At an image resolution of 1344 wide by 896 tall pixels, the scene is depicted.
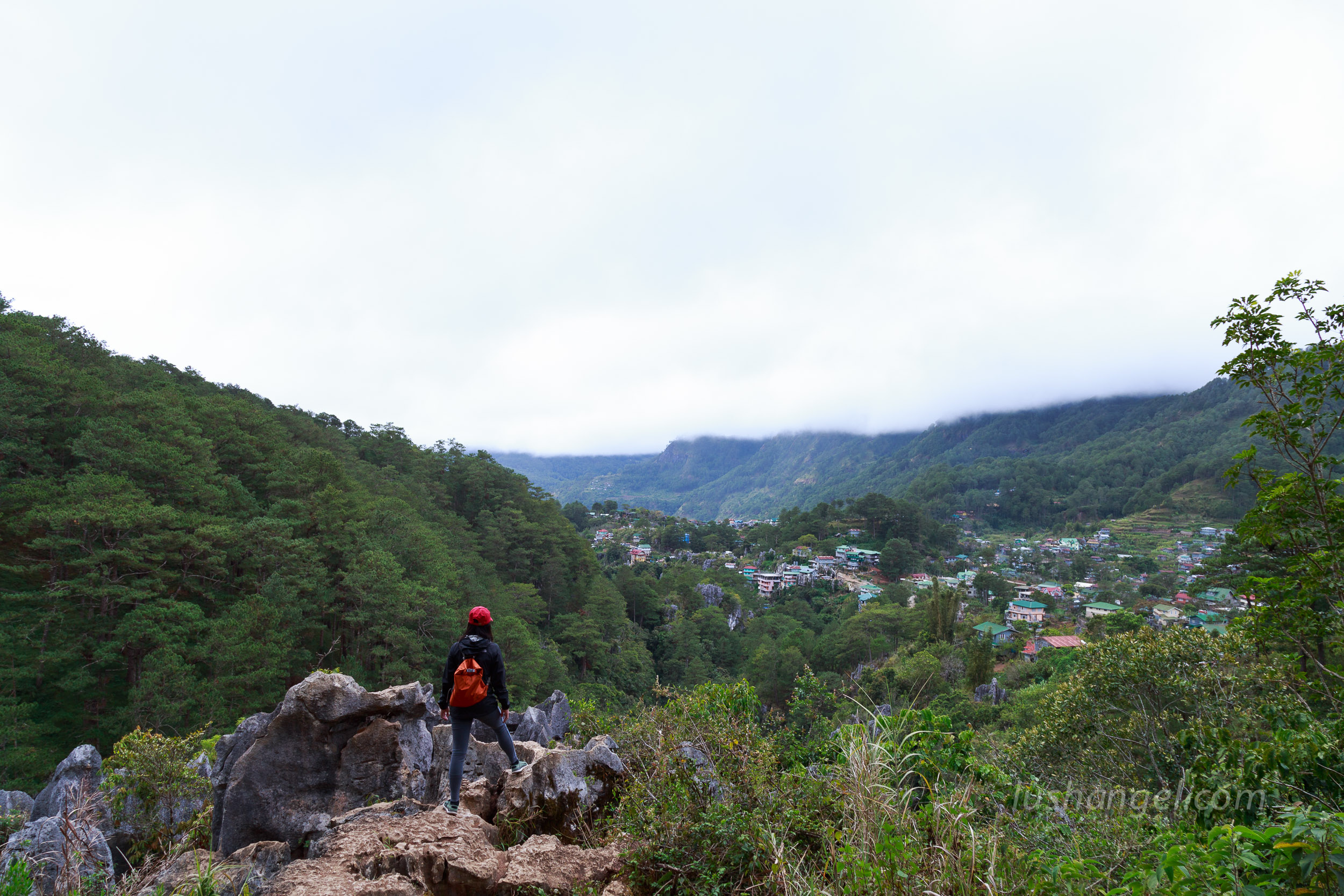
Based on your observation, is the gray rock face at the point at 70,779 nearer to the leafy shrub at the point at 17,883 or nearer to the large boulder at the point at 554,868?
the leafy shrub at the point at 17,883

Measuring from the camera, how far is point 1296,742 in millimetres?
3354

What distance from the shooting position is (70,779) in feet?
31.8

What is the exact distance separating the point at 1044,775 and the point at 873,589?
5346 centimetres

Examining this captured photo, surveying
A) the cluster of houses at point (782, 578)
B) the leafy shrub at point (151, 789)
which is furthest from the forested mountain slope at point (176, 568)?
the cluster of houses at point (782, 578)

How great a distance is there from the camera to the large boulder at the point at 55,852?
4.59 metres

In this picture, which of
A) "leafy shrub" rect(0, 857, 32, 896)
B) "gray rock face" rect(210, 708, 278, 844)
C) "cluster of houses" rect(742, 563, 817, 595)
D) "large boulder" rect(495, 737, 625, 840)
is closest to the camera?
"leafy shrub" rect(0, 857, 32, 896)

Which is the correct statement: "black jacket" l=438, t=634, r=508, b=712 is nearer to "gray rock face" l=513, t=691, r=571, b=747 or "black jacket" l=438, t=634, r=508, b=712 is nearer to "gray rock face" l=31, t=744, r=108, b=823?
"gray rock face" l=513, t=691, r=571, b=747

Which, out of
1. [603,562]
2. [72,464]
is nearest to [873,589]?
[603,562]

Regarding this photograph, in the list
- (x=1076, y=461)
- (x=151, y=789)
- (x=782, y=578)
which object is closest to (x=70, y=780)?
(x=151, y=789)

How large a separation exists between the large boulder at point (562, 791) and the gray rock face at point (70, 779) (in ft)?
31.6

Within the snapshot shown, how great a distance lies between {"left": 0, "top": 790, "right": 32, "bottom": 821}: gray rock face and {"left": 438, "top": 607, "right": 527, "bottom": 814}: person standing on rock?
401 inches

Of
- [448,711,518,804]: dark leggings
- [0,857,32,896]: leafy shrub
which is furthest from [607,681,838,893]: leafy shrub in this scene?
[0,857,32,896]: leafy shrub

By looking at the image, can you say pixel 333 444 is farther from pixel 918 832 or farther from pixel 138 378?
pixel 918 832

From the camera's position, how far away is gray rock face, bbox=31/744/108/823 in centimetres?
940
